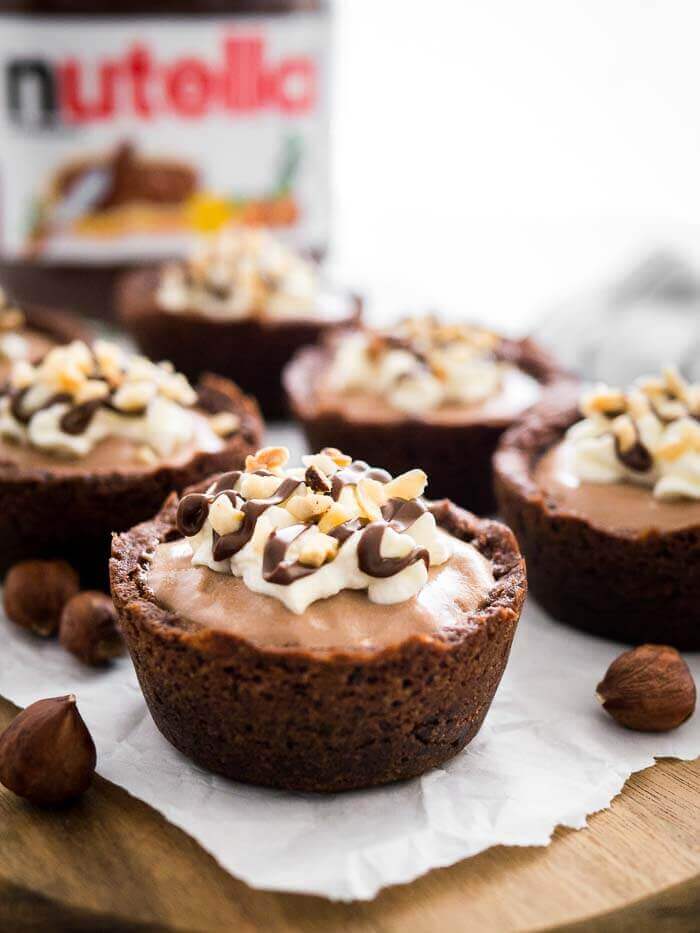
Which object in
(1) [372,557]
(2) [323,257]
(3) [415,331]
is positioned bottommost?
(2) [323,257]

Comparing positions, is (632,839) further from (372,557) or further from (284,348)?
(284,348)

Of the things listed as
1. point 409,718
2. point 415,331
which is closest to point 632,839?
point 409,718

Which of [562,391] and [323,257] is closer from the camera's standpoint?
[562,391]

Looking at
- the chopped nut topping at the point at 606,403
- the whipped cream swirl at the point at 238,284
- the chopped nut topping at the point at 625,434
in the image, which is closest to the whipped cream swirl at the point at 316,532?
the chopped nut topping at the point at 625,434

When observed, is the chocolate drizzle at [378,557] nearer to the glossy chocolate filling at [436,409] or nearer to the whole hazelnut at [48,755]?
the whole hazelnut at [48,755]

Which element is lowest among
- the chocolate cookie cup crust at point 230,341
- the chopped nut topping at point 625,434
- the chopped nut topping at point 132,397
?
the chocolate cookie cup crust at point 230,341

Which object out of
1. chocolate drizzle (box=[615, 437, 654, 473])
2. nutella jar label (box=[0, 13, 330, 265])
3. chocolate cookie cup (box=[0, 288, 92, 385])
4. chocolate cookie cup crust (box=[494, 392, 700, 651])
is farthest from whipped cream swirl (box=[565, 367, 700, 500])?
nutella jar label (box=[0, 13, 330, 265])

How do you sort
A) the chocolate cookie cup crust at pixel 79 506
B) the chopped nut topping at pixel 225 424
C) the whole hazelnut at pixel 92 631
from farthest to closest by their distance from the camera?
the chopped nut topping at pixel 225 424
the chocolate cookie cup crust at pixel 79 506
the whole hazelnut at pixel 92 631

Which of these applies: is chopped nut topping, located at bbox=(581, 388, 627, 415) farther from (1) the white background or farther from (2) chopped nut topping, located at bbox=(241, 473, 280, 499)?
(1) the white background
